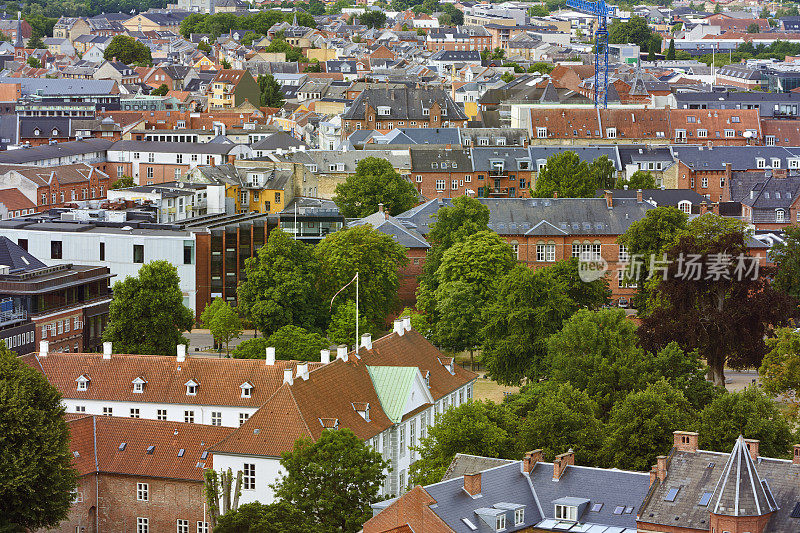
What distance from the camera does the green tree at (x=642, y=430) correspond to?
2554 inches

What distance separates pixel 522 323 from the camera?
8669 cm

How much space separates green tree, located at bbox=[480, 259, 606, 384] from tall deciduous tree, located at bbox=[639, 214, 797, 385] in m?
4.95

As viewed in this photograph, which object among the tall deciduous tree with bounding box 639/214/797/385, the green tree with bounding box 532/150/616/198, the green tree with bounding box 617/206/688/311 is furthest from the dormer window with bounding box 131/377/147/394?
the green tree with bounding box 532/150/616/198

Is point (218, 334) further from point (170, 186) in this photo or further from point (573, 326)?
point (170, 186)

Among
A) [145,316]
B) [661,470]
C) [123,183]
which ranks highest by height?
[661,470]

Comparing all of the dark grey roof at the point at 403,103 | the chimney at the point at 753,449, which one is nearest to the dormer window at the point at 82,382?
the chimney at the point at 753,449

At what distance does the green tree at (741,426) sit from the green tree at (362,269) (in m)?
35.4

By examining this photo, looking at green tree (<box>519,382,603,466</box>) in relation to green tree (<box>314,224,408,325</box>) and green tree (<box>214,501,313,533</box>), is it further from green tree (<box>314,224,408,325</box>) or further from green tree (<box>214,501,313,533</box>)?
green tree (<box>314,224,408,325</box>)

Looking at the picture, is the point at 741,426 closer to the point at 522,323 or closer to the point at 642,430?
the point at 642,430

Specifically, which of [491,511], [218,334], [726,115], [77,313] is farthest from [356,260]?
[726,115]

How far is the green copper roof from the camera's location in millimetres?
70375

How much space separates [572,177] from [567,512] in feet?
243

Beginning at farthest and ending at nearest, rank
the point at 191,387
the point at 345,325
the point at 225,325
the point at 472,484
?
the point at 345,325 → the point at 225,325 → the point at 191,387 → the point at 472,484

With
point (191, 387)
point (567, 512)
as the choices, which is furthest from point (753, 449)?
point (191, 387)
